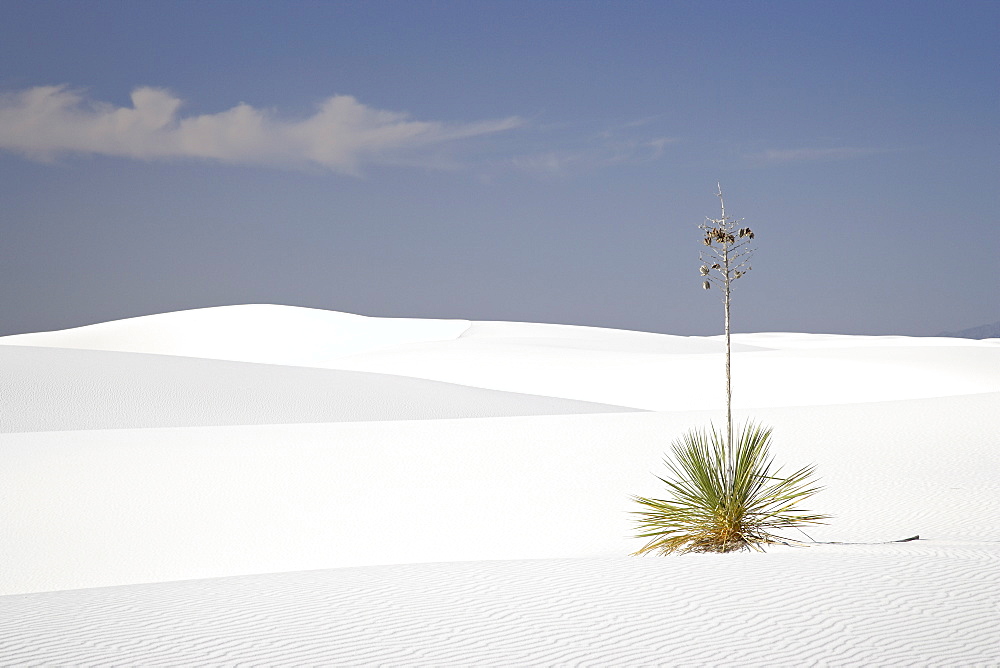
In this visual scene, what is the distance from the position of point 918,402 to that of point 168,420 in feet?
57.3

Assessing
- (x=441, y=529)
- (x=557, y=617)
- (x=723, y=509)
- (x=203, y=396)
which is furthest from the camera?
(x=203, y=396)

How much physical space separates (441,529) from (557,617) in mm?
6254

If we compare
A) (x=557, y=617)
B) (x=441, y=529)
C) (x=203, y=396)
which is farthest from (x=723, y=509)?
(x=203, y=396)

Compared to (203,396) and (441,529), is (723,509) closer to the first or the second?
(441,529)

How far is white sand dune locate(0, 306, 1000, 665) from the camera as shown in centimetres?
507

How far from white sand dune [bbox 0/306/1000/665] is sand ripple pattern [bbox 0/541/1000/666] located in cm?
2

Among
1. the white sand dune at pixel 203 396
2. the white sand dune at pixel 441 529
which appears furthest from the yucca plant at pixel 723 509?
the white sand dune at pixel 203 396

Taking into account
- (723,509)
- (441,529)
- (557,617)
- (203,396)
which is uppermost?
(203,396)

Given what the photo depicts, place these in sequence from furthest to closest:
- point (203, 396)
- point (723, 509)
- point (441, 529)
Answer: point (203, 396)
point (441, 529)
point (723, 509)

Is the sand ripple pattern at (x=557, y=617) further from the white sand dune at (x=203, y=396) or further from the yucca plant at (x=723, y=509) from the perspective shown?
the white sand dune at (x=203, y=396)

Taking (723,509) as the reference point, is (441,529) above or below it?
above

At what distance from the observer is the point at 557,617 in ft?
18.0

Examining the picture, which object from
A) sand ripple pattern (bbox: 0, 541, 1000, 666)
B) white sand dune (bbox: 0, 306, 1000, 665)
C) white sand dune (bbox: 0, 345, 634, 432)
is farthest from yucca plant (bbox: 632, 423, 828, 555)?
white sand dune (bbox: 0, 345, 634, 432)

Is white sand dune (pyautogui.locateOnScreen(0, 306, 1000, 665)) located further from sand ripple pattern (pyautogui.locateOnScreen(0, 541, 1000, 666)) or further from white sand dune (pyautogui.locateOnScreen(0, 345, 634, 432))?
white sand dune (pyautogui.locateOnScreen(0, 345, 634, 432))
